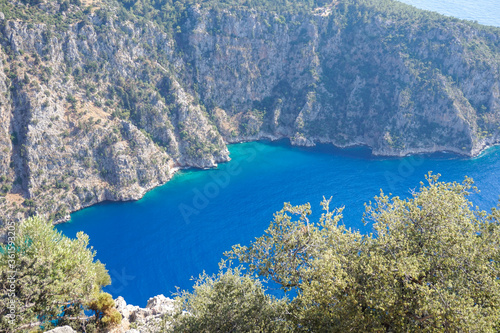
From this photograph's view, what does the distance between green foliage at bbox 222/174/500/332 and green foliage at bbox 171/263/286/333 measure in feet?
5.00

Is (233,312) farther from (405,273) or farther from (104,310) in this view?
(104,310)

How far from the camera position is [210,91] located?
124m

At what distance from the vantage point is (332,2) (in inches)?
5679

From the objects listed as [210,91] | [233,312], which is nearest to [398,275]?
[233,312]

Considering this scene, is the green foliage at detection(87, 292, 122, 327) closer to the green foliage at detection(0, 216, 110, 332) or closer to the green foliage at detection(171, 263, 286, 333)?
the green foliage at detection(0, 216, 110, 332)

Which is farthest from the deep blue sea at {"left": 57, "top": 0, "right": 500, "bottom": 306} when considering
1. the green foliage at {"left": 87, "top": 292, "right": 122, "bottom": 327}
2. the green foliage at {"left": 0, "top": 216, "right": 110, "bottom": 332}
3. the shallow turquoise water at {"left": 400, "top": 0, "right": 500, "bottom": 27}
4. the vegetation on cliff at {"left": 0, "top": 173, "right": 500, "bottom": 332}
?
the shallow turquoise water at {"left": 400, "top": 0, "right": 500, "bottom": 27}

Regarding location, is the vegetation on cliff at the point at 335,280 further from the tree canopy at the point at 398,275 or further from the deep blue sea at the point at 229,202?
the deep blue sea at the point at 229,202

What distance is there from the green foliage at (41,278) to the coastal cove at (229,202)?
28584mm

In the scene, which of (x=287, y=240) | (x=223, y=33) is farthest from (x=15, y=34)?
Result: (x=287, y=240)

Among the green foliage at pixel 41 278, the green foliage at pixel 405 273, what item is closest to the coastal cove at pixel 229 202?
the green foliage at pixel 41 278

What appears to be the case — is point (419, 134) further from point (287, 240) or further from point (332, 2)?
point (287, 240)

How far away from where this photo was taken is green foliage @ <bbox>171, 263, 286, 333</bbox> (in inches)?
880

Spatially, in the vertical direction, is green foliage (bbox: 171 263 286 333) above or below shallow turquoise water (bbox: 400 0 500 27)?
below

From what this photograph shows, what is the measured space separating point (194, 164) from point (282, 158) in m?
31.2
